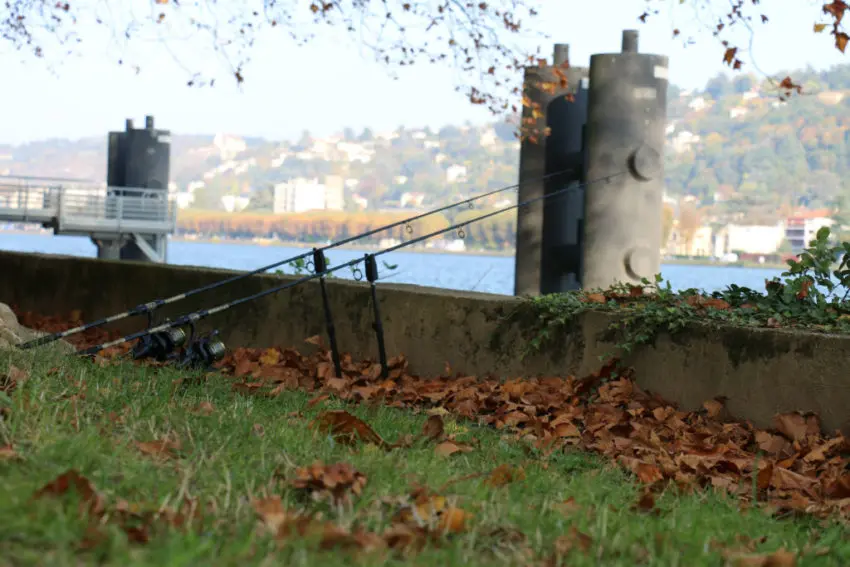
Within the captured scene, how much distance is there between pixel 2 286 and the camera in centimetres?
1150

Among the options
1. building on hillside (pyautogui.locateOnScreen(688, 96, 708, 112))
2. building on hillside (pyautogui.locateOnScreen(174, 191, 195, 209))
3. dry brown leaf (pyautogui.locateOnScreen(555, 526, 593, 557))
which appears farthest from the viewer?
building on hillside (pyautogui.locateOnScreen(174, 191, 195, 209))

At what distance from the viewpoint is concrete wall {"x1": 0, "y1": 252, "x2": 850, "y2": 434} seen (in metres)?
5.43

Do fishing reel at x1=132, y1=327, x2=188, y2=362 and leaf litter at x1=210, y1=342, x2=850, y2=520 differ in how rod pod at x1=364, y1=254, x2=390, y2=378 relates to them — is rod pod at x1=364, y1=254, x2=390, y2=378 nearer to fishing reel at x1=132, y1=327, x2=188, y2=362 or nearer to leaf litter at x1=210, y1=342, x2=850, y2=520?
leaf litter at x1=210, y1=342, x2=850, y2=520

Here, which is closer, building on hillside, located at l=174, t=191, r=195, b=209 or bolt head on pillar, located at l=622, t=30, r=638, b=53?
bolt head on pillar, located at l=622, t=30, r=638, b=53

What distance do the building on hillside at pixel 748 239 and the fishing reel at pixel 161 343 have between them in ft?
325

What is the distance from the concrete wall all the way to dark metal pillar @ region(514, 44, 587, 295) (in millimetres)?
5093

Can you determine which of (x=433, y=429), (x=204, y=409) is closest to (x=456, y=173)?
(x=433, y=429)

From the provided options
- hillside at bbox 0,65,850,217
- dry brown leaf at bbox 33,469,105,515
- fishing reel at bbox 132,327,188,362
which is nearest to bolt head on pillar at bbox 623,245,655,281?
fishing reel at bbox 132,327,188,362

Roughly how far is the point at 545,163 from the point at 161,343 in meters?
7.49

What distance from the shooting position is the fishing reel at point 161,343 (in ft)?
22.3

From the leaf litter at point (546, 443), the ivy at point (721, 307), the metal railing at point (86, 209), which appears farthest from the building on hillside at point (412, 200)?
the ivy at point (721, 307)

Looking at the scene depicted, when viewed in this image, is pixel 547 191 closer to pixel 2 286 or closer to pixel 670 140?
pixel 2 286

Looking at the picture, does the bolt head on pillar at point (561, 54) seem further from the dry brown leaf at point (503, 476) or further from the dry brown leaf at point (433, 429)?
the dry brown leaf at point (503, 476)

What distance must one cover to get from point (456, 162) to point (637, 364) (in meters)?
141
